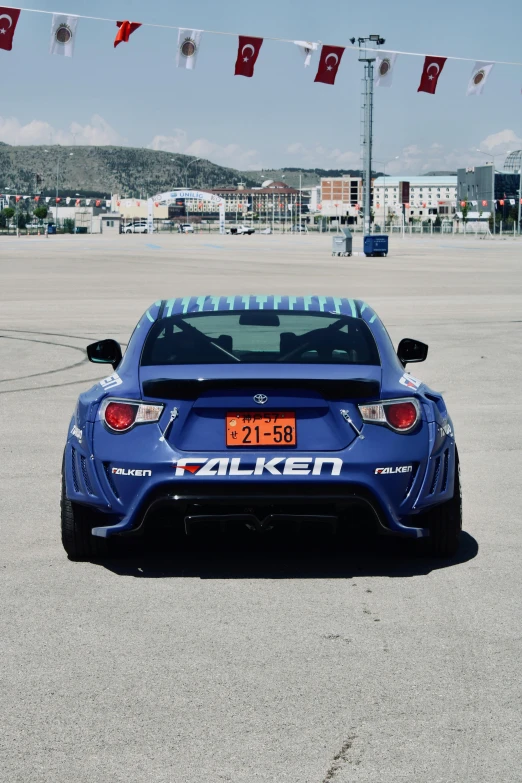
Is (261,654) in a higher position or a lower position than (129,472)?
lower

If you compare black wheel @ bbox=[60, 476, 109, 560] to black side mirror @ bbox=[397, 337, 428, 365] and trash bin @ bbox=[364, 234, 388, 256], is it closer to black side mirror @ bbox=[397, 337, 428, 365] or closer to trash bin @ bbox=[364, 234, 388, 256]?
black side mirror @ bbox=[397, 337, 428, 365]

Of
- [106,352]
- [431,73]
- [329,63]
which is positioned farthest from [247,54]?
[106,352]

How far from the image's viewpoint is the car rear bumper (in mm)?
5465

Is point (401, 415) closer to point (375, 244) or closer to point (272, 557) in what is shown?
point (272, 557)

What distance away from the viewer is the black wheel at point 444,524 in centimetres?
583

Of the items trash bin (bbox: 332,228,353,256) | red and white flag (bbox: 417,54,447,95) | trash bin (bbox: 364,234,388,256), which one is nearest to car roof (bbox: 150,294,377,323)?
red and white flag (bbox: 417,54,447,95)

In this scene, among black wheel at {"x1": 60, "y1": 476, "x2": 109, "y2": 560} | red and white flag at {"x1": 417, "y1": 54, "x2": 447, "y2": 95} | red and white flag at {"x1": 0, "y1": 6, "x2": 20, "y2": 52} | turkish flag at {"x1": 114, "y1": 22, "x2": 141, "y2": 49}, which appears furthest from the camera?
red and white flag at {"x1": 417, "y1": 54, "x2": 447, "y2": 95}

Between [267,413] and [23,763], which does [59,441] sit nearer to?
[267,413]

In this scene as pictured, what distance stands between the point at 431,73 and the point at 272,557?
25.6 metres

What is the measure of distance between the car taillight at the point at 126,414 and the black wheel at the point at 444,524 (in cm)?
139

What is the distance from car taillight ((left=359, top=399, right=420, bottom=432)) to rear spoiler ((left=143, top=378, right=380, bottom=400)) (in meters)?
0.06

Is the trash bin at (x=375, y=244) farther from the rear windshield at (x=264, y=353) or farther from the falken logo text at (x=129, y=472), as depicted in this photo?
the falken logo text at (x=129, y=472)

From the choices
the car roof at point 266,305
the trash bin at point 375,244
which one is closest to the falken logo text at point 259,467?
the car roof at point 266,305

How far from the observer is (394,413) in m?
5.61
